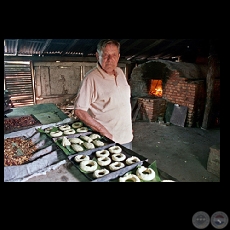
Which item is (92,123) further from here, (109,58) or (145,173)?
(145,173)

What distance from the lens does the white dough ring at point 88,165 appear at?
156 cm

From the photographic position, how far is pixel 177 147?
5.47 m

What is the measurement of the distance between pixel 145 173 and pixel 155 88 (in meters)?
8.33

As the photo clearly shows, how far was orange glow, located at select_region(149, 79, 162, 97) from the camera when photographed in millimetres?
9242

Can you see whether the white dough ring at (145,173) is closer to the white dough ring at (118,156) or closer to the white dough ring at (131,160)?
the white dough ring at (131,160)

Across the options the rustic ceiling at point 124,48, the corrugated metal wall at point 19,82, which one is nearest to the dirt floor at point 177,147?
the rustic ceiling at point 124,48

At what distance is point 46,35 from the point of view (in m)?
1.71

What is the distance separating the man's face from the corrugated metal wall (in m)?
6.22

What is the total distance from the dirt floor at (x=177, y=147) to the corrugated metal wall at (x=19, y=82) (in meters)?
4.69

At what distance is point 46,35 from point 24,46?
6.08m
